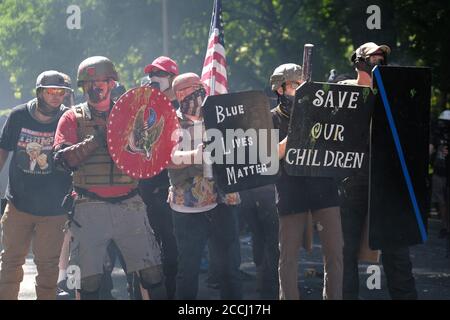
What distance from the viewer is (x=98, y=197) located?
21.8 feet

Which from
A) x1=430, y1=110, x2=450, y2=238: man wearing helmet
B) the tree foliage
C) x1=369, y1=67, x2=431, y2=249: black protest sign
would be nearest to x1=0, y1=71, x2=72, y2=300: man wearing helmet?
x1=369, y1=67, x2=431, y2=249: black protest sign

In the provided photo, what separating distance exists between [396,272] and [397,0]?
1074 cm

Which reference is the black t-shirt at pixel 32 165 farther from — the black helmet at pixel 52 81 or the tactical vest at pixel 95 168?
the tactical vest at pixel 95 168

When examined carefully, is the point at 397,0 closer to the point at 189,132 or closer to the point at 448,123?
the point at 448,123

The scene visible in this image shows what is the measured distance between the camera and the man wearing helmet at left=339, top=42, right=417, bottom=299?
6789mm

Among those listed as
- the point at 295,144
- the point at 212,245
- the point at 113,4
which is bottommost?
the point at 212,245

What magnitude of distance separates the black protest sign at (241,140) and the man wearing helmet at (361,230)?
63 centimetres

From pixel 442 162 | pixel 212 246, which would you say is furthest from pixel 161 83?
pixel 442 162

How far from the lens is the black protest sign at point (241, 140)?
666 cm

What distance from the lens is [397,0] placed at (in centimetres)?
1681

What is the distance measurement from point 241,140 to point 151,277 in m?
1.09

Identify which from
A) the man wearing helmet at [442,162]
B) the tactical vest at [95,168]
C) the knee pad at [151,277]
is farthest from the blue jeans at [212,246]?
the man wearing helmet at [442,162]
